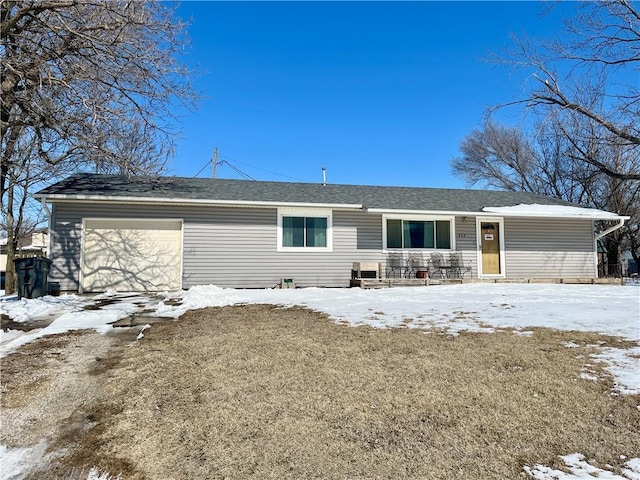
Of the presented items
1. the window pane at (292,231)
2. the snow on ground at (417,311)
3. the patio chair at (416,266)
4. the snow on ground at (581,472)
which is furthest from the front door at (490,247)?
the snow on ground at (581,472)

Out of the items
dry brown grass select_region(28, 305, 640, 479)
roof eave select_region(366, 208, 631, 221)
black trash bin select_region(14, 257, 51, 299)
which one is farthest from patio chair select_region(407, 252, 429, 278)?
black trash bin select_region(14, 257, 51, 299)

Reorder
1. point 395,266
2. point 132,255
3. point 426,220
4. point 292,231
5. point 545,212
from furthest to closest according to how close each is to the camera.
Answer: point 545,212 → point 426,220 → point 395,266 → point 292,231 → point 132,255

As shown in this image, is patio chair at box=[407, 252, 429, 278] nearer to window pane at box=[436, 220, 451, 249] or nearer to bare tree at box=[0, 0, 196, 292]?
window pane at box=[436, 220, 451, 249]

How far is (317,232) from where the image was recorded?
11.8 meters

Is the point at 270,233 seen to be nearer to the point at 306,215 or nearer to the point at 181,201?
the point at 306,215

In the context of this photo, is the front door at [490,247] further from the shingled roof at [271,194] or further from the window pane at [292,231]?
the window pane at [292,231]

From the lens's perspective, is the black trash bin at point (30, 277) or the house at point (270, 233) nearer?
the black trash bin at point (30, 277)

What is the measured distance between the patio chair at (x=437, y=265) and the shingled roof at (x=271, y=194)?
1.49m

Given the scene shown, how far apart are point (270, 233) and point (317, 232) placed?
4.64 feet

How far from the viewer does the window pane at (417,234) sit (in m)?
12.4

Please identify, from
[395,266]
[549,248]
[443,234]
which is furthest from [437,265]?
[549,248]

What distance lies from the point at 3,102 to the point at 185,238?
5.24m

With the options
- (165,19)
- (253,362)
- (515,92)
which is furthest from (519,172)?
(253,362)

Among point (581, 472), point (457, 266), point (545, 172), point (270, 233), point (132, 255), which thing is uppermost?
point (545, 172)
